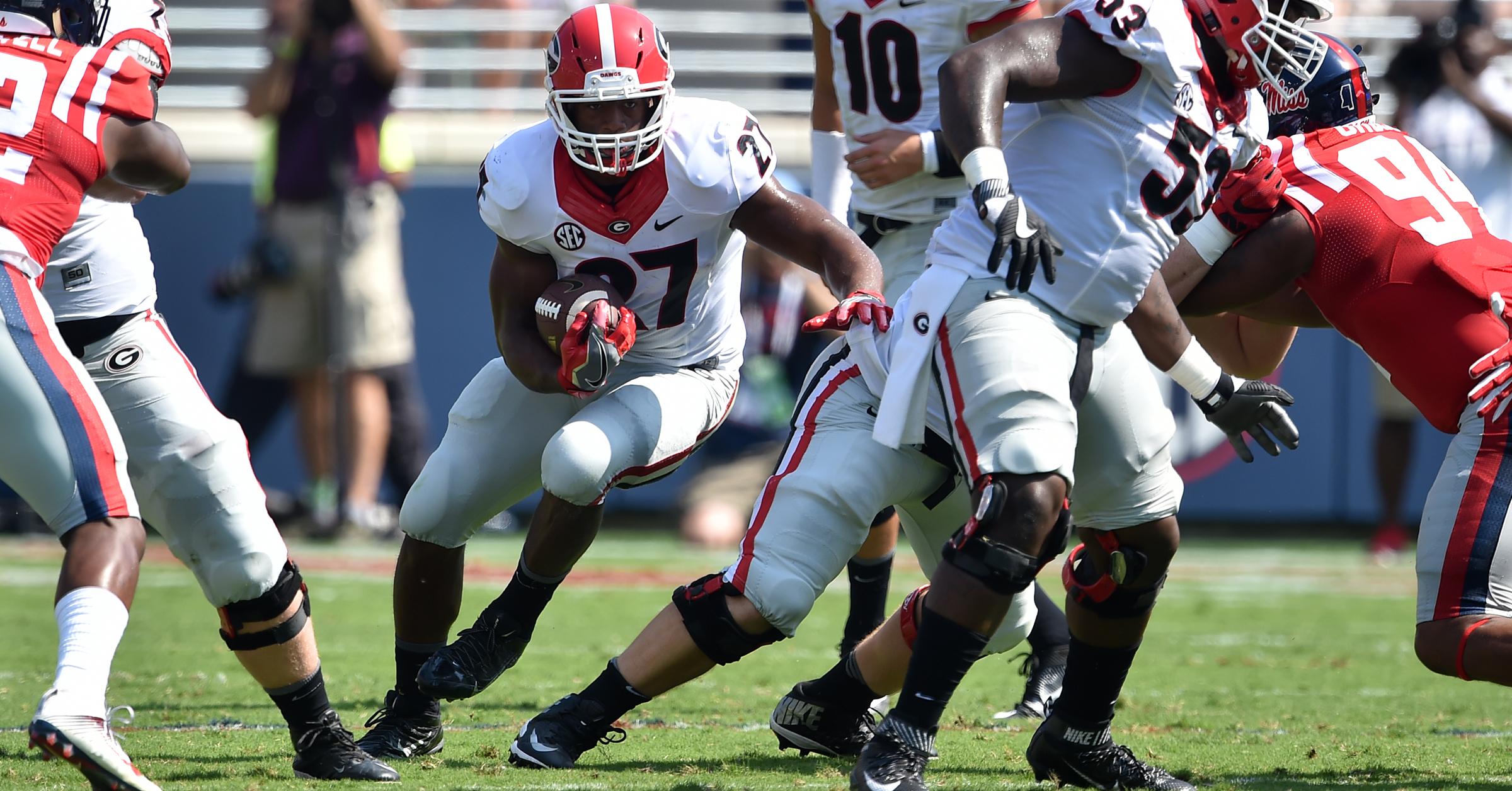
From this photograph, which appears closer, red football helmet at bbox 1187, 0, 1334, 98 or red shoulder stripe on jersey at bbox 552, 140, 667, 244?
red football helmet at bbox 1187, 0, 1334, 98

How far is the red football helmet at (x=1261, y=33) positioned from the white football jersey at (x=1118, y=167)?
0.22 feet

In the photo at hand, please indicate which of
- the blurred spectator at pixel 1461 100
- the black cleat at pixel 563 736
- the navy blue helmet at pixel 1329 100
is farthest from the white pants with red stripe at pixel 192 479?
the blurred spectator at pixel 1461 100

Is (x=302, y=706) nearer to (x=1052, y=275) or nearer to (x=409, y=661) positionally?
(x=409, y=661)

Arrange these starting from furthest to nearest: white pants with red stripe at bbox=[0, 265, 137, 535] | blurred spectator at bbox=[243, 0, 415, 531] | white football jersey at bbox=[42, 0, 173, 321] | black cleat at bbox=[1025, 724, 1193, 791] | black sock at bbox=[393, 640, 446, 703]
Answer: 1. blurred spectator at bbox=[243, 0, 415, 531]
2. black sock at bbox=[393, 640, 446, 703]
3. black cleat at bbox=[1025, 724, 1193, 791]
4. white football jersey at bbox=[42, 0, 173, 321]
5. white pants with red stripe at bbox=[0, 265, 137, 535]

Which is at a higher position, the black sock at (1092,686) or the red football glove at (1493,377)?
the red football glove at (1493,377)

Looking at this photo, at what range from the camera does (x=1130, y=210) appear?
115 inches

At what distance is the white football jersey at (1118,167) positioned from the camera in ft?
9.42

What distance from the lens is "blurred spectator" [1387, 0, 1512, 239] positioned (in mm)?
8219

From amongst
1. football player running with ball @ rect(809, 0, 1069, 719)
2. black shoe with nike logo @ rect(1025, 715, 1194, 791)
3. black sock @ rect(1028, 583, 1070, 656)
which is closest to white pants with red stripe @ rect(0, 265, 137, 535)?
black shoe with nike logo @ rect(1025, 715, 1194, 791)

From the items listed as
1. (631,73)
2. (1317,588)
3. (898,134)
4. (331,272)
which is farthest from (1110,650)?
(331,272)

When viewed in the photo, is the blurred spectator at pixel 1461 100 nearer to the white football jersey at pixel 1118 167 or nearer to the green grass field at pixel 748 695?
the green grass field at pixel 748 695

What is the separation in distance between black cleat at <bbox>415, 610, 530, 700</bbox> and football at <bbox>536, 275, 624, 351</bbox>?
2.02ft

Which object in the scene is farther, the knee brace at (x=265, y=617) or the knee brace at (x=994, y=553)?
the knee brace at (x=265, y=617)

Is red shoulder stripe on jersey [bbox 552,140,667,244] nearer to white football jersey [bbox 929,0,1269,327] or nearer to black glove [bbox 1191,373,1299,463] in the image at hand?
white football jersey [bbox 929,0,1269,327]
